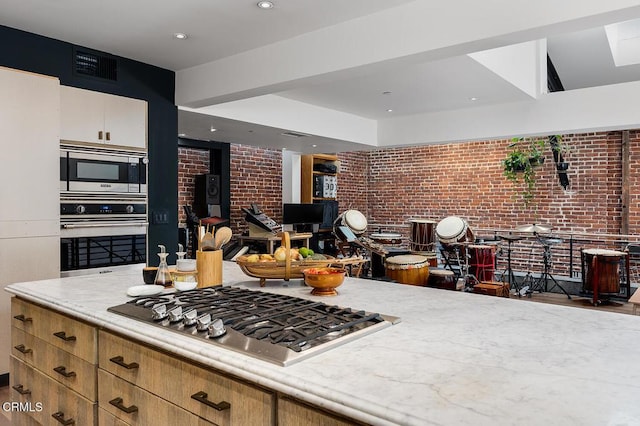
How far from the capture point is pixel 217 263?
2.24 metres

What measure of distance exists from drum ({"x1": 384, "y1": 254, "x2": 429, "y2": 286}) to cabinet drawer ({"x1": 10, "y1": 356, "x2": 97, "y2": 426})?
421 cm

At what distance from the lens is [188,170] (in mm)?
7262

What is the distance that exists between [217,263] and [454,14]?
2021 millimetres

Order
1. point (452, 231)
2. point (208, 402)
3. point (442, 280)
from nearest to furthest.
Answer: point (208, 402), point (442, 280), point (452, 231)

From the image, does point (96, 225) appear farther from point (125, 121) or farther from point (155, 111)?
point (155, 111)

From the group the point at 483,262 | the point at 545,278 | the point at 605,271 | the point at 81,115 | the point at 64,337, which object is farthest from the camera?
the point at 545,278

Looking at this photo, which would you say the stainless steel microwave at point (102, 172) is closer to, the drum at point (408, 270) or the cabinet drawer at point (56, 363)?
the cabinet drawer at point (56, 363)

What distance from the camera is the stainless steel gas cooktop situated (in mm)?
1282

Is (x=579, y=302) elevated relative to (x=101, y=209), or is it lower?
lower

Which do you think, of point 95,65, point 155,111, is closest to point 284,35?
point 155,111

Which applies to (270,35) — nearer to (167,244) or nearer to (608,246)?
(167,244)

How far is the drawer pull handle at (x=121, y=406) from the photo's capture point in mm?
1583

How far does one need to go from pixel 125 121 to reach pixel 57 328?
2576 mm

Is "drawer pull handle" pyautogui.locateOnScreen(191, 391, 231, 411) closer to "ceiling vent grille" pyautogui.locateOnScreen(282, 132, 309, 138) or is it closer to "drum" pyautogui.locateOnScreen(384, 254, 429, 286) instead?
"drum" pyautogui.locateOnScreen(384, 254, 429, 286)
